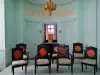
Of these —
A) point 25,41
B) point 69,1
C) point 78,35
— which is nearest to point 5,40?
point 25,41

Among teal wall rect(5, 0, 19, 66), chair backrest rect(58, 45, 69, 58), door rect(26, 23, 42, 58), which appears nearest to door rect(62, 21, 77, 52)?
door rect(26, 23, 42, 58)

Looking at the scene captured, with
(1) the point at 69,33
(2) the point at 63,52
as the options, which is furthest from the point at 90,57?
(1) the point at 69,33

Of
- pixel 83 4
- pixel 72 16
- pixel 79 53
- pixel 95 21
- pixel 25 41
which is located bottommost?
pixel 79 53

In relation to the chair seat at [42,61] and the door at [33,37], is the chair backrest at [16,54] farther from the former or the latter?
the door at [33,37]

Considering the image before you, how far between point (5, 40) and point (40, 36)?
275 centimetres

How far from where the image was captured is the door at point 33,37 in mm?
7969

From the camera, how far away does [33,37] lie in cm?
812

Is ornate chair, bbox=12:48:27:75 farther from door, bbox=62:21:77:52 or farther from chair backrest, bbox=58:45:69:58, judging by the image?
door, bbox=62:21:77:52

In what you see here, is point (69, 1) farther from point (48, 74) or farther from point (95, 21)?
point (48, 74)

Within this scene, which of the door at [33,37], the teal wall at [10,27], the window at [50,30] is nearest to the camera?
the teal wall at [10,27]

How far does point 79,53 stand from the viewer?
630 centimetres

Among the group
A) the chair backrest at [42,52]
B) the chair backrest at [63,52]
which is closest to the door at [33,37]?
the chair backrest at [42,52]

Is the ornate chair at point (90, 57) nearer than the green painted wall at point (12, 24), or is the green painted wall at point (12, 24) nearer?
the ornate chair at point (90, 57)

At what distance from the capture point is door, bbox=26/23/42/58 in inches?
314
